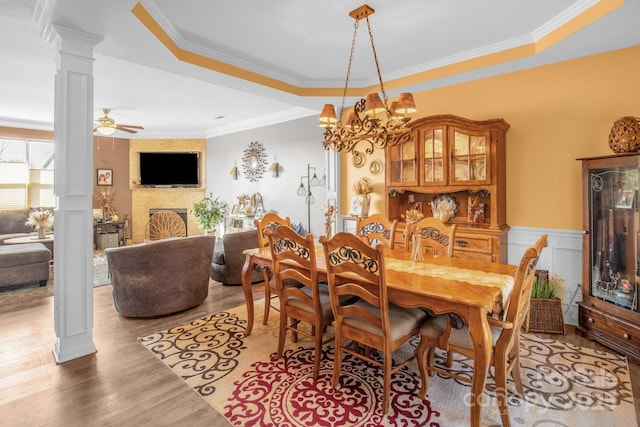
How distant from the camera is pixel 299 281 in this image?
7.93 feet

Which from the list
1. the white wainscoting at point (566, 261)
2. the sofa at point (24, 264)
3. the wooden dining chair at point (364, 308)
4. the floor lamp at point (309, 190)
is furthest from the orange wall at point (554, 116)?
the sofa at point (24, 264)

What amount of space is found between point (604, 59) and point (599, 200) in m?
1.30

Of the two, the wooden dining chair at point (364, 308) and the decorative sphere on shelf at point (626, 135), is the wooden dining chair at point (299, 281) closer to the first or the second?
the wooden dining chair at point (364, 308)

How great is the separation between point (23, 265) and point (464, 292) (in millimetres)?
5263

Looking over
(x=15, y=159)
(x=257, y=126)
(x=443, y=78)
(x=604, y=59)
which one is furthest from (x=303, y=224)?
(x=15, y=159)

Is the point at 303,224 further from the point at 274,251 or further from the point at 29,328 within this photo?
the point at 29,328

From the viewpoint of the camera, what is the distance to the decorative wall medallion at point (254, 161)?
6.40 meters

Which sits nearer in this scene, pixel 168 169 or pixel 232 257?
Result: pixel 232 257

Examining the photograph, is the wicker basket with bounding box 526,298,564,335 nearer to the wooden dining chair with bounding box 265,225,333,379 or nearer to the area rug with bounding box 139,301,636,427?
the area rug with bounding box 139,301,636,427

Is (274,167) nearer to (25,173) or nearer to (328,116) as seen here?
(328,116)

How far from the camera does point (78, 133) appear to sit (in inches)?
99.3

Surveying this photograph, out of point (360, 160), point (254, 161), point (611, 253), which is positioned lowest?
point (611, 253)

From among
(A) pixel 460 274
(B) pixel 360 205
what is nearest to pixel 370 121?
(A) pixel 460 274

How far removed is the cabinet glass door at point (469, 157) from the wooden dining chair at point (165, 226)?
5.72 metres
